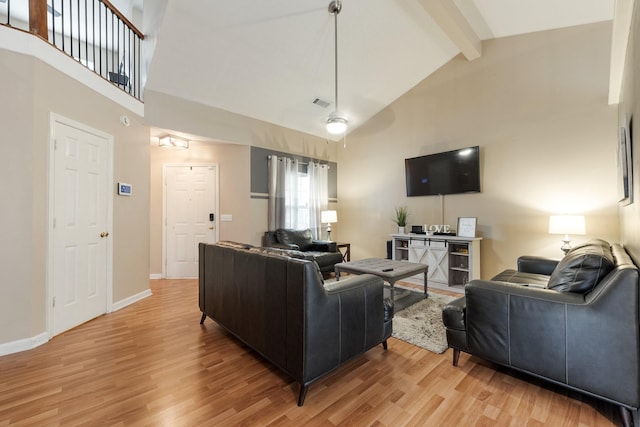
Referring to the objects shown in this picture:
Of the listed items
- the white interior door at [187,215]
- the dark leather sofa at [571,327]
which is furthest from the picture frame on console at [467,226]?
the white interior door at [187,215]

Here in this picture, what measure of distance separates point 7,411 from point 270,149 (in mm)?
4402

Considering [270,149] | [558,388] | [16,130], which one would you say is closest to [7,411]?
[16,130]

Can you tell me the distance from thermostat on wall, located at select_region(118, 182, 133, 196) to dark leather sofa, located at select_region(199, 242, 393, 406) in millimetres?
1991

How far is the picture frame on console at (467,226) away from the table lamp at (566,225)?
3.04ft

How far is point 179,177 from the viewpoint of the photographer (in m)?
5.00

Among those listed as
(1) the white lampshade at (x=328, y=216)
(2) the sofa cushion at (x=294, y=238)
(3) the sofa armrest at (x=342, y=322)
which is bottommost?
(3) the sofa armrest at (x=342, y=322)

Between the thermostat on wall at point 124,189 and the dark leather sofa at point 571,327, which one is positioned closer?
the dark leather sofa at point 571,327

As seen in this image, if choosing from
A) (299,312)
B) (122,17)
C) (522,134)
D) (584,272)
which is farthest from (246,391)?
(522,134)

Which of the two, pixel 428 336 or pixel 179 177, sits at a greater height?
pixel 179 177

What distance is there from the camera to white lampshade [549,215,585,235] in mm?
3227

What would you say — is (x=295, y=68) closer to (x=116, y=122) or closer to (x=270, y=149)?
(x=270, y=149)

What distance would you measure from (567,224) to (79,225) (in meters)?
5.51

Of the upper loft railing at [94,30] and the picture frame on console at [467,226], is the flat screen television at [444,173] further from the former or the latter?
the upper loft railing at [94,30]

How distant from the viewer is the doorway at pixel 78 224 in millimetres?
2660
